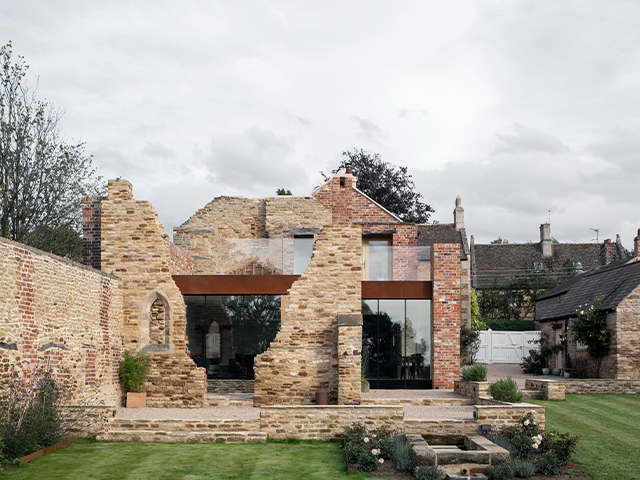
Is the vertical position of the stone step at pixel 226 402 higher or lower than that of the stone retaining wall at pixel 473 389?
lower

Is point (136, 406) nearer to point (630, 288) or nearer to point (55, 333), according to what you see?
point (55, 333)

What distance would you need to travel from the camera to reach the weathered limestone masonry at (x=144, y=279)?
16.2 m

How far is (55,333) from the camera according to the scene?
41.1 feet

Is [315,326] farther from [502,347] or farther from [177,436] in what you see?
[502,347]

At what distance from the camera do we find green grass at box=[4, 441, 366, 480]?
9.20m

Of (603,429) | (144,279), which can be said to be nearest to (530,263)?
(603,429)

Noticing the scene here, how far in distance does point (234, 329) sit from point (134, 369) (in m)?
3.32

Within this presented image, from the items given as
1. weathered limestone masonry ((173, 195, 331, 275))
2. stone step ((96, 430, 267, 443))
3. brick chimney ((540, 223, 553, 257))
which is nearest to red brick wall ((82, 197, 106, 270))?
weathered limestone masonry ((173, 195, 331, 275))

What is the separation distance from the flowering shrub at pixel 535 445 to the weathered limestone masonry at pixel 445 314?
22.3 feet

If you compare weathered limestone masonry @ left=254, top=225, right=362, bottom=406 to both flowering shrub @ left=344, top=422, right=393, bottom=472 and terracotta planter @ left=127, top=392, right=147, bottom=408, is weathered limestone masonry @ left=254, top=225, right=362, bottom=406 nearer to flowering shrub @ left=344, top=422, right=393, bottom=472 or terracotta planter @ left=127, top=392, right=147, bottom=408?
terracotta planter @ left=127, top=392, right=147, bottom=408

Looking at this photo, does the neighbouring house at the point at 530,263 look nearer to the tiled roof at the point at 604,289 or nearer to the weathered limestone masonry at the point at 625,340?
the tiled roof at the point at 604,289

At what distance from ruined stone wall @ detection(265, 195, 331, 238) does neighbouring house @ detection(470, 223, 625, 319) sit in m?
19.3

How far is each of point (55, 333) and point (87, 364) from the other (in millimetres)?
1666

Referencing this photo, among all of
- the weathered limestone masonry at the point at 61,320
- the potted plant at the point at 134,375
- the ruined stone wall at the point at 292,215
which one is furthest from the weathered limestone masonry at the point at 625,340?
the weathered limestone masonry at the point at 61,320
